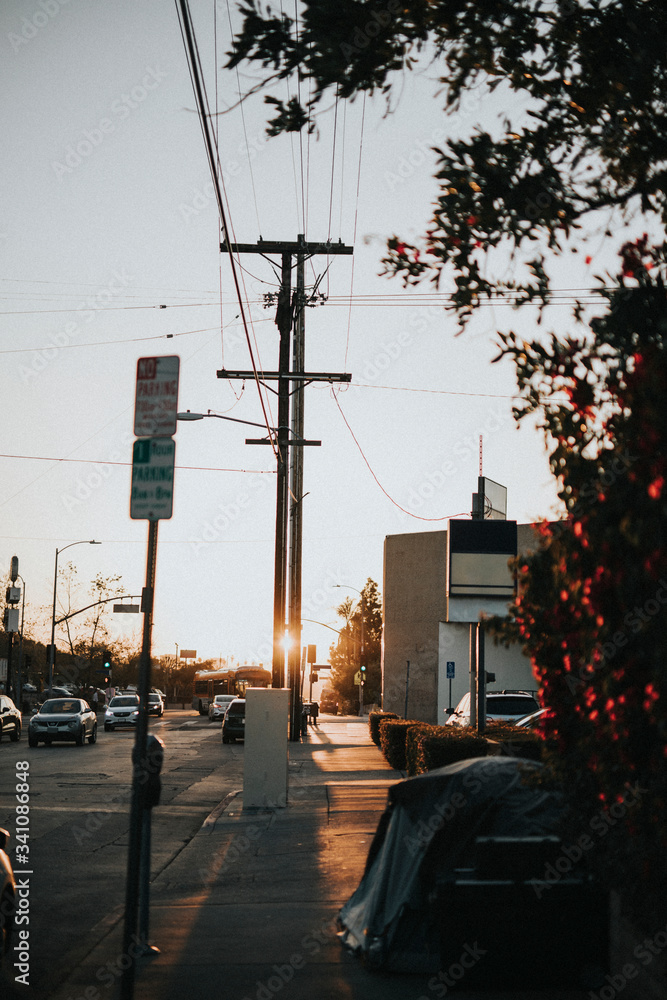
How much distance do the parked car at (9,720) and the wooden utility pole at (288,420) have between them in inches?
388

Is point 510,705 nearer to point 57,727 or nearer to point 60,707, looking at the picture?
point 57,727

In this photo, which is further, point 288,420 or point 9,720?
point 9,720

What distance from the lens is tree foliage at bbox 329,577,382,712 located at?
323ft

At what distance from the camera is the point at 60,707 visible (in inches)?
1189

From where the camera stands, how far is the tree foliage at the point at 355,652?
98312 millimetres

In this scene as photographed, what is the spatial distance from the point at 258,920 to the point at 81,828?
6.12m

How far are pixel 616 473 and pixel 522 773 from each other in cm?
226

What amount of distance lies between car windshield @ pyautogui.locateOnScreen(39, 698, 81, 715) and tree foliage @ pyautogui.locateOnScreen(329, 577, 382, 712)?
6496cm

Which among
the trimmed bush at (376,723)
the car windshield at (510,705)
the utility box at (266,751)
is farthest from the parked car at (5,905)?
the trimmed bush at (376,723)

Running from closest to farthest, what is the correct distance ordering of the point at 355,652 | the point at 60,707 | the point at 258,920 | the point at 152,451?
the point at 152,451
the point at 258,920
the point at 60,707
the point at 355,652

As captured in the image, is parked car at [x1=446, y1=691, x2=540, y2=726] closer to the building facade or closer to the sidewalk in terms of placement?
the sidewalk

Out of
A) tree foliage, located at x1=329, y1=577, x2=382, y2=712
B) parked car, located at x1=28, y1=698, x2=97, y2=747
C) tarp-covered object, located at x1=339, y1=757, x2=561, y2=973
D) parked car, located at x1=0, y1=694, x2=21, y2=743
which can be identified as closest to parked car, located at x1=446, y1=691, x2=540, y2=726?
parked car, located at x1=28, y1=698, x2=97, y2=747

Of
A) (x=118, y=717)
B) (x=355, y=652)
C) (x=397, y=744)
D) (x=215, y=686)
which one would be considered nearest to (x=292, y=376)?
(x=397, y=744)

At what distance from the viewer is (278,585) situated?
Answer: 2419cm
